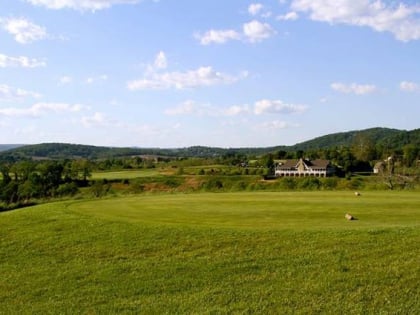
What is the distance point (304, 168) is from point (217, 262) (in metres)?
95.7

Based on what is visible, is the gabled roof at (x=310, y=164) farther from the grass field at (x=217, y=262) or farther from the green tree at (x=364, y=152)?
the grass field at (x=217, y=262)

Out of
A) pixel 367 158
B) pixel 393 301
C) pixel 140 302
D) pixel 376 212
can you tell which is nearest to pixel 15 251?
pixel 140 302

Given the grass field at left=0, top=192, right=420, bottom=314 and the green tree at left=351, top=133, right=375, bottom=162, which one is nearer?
the grass field at left=0, top=192, right=420, bottom=314

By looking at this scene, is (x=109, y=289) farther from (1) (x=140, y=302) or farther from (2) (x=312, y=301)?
(2) (x=312, y=301)

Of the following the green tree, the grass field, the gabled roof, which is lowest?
the grass field

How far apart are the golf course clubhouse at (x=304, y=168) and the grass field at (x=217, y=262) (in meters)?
83.1

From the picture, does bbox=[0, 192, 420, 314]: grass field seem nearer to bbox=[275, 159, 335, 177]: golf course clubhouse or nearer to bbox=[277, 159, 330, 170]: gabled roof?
bbox=[275, 159, 335, 177]: golf course clubhouse

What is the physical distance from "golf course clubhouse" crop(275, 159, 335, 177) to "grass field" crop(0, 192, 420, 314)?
8313 cm

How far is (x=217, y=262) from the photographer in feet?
34.3

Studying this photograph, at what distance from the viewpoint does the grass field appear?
8.26m

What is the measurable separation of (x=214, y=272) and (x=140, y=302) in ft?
6.46

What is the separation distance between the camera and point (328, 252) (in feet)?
34.8

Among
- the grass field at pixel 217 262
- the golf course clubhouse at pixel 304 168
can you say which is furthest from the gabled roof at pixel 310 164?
the grass field at pixel 217 262

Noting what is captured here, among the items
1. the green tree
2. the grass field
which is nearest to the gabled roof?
the green tree
